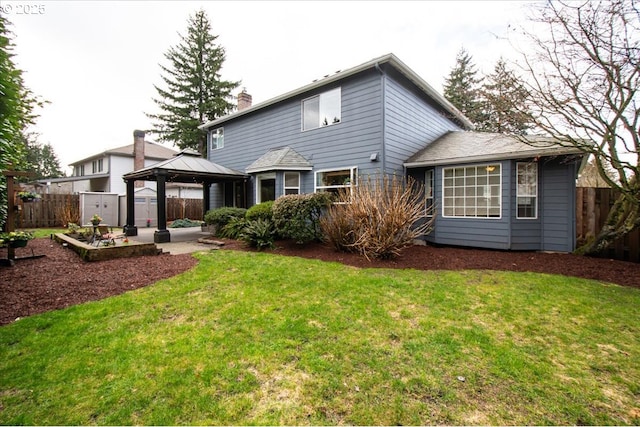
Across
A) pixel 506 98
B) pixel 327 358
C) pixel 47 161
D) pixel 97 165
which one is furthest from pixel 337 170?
pixel 47 161

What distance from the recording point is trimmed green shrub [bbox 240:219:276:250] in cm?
798

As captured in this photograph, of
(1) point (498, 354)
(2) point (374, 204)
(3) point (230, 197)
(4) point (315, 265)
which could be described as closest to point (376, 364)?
(1) point (498, 354)

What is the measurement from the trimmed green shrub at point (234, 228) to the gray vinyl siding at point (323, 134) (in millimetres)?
2020

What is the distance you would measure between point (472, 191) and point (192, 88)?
25.0 meters

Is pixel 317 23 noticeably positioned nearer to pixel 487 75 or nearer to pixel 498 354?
pixel 487 75

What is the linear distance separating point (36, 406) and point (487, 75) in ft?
31.3

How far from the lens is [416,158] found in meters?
9.53

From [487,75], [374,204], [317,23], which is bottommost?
[374,204]

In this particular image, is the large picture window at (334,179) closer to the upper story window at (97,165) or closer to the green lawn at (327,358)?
the green lawn at (327,358)

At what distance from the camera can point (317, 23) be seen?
32.5ft

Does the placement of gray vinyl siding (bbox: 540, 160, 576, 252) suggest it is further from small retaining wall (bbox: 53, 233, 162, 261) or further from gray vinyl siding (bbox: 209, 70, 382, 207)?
small retaining wall (bbox: 53, 233, 162, 261)

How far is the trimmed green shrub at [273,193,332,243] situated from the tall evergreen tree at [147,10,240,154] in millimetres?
19931

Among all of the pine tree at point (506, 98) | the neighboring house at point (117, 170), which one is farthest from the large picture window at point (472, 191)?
the neighboring house at point (117, 170)

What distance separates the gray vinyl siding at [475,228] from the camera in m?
7.79
